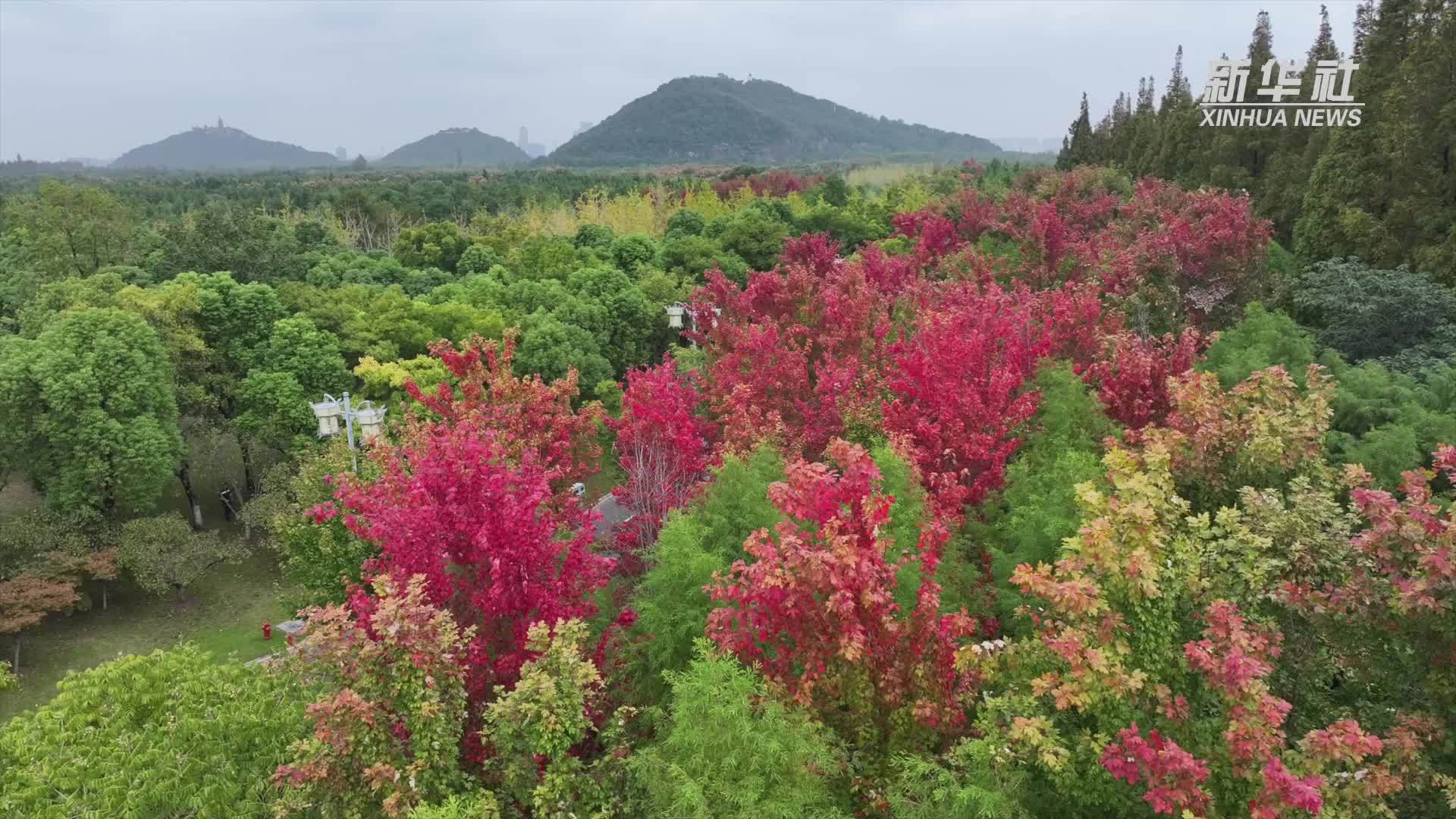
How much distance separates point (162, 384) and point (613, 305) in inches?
461

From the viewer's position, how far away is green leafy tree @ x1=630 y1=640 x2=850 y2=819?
5082 millimetres

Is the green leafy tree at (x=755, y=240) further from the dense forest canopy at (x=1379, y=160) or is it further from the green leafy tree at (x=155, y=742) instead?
the green leafy tree at (x=155, y=742)

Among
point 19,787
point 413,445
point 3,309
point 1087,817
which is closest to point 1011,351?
point 1087,817

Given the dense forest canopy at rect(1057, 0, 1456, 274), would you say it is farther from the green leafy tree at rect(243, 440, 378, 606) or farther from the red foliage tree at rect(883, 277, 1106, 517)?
the green leafy tree at rect(243, 440, 378, 606)

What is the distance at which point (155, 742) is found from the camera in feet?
21.6

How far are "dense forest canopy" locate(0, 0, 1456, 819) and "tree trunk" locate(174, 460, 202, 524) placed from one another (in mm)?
88

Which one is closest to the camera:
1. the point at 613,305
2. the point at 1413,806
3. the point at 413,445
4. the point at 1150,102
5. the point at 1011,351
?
the point at 1413,806

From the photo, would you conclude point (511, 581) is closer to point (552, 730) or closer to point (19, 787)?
point (552, 730)

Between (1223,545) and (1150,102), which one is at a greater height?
(1150,102)

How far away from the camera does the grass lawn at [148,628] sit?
1406 centimetres

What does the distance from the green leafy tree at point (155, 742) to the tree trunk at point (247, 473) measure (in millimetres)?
12045

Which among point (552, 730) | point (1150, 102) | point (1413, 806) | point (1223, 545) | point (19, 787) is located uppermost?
point (1150, 102)

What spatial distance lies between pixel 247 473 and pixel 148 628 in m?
4.69

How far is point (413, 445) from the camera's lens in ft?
33.6
